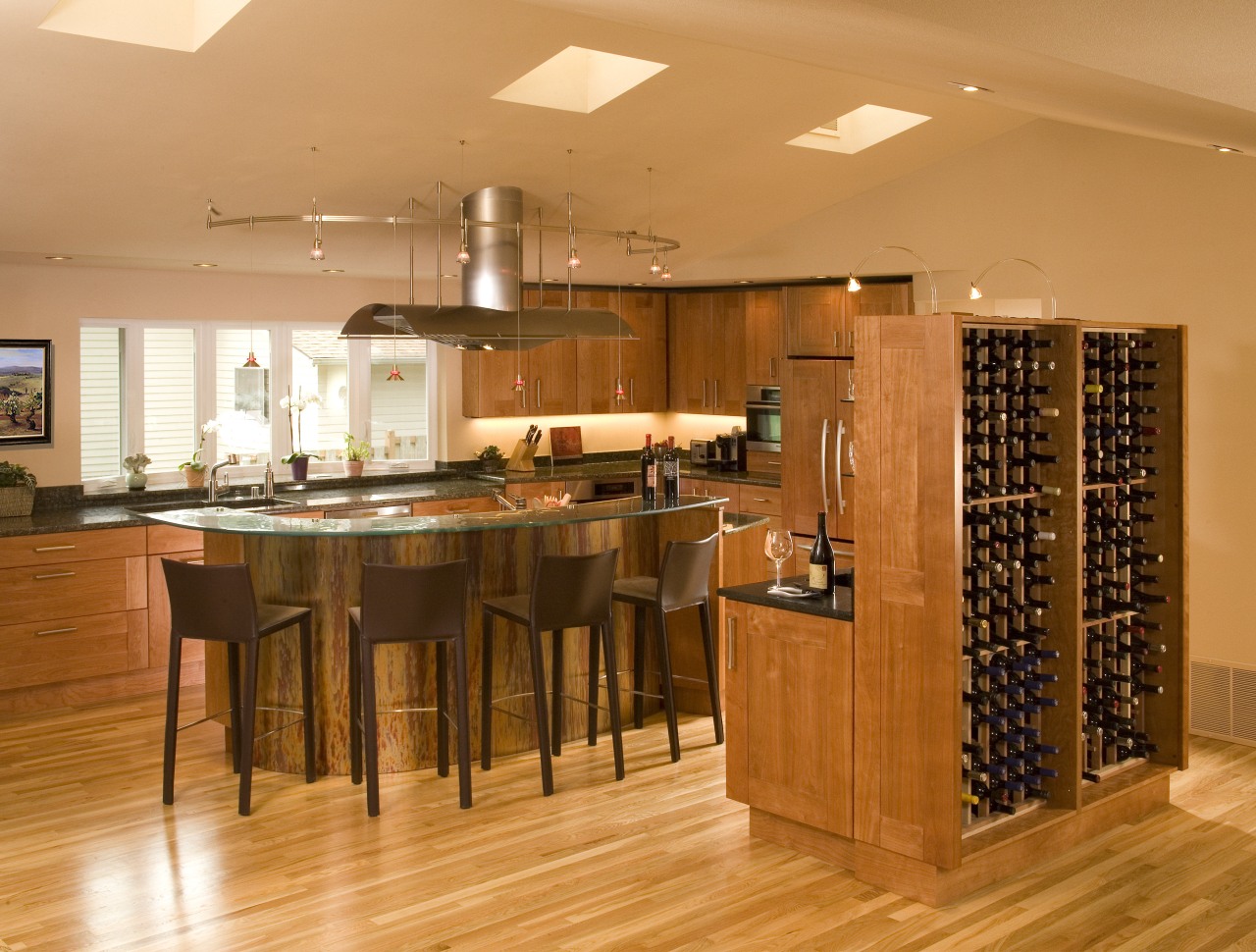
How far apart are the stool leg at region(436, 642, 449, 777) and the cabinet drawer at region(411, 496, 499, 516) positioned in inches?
90.6

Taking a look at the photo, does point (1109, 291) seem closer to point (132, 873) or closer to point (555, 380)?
point (555, 380)

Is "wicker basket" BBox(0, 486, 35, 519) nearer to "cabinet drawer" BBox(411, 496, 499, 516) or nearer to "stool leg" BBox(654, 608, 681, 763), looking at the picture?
"cabinet drawer" BBox(411, 496, 499, 516)

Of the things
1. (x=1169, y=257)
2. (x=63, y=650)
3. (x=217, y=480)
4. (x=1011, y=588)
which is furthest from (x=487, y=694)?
(x=1169, y=257)

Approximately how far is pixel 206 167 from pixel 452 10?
1.77 m

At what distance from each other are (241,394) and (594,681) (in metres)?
3.56

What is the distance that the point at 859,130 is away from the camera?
6.56m

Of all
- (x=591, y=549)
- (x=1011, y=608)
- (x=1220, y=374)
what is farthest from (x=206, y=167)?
(x=1220, y=374)

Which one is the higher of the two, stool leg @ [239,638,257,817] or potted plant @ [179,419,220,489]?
potted plant @ [179,419,220,489]

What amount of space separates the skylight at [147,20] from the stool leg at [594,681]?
2.86 meters

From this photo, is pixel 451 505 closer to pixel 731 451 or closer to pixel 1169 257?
pixel 731 451

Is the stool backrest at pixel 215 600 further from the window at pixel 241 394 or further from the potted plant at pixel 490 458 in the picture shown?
the potted plant at pixel 490 458

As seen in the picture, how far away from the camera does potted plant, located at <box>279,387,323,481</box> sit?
24.9 feet

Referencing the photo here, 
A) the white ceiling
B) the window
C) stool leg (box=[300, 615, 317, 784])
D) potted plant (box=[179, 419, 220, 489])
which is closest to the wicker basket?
the window

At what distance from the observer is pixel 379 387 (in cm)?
826
